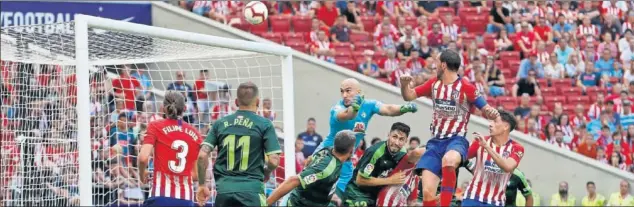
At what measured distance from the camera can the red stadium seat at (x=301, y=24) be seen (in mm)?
26500

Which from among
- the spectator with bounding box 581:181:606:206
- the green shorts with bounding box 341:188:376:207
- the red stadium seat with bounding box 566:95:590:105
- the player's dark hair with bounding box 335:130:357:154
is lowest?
the spectator with bounding box 581:181:606:206

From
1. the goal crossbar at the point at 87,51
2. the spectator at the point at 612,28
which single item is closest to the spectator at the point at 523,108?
the spectator at the point at 612,28

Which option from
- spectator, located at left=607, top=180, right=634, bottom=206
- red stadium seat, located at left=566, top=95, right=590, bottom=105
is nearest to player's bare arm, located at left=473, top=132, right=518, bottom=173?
spectator, located at left=607, top=180, right=634, bottom=206

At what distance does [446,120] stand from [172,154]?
8.67 ft

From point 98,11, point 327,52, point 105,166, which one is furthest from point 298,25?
point 105,166

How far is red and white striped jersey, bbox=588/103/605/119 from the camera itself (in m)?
25.5

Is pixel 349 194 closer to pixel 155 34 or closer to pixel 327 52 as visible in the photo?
pixel 155 34

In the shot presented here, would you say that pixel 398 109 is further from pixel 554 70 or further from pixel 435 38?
pixel 554 70

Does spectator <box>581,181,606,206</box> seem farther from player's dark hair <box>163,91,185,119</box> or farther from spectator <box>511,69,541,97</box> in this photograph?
player's dark hair <box>163,91,185,119</box>

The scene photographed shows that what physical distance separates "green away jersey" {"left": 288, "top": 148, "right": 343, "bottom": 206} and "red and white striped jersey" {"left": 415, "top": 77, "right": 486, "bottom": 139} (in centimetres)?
104

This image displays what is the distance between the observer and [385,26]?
26344 millimetres

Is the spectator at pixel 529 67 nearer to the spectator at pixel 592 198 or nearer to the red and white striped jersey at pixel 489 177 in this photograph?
the spectator at pixel 592 198

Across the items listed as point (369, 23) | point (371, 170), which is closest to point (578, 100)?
point (369, 23)

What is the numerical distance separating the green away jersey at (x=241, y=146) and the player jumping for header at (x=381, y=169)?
5.47ft
